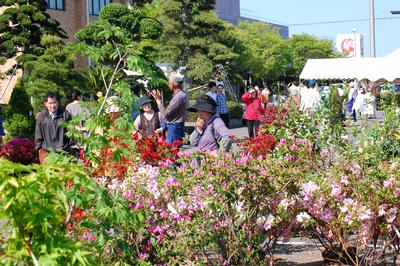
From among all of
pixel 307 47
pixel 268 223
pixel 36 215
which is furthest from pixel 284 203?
pixel 307 47

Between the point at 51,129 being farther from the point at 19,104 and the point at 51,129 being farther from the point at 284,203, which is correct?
the point at 19,104

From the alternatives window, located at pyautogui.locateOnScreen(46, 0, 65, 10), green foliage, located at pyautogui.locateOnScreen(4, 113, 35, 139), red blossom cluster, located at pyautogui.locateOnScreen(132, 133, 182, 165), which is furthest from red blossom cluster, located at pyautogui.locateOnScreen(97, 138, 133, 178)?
window, located at pyautogui.locateOnScreen(46, 0, 65, 10)

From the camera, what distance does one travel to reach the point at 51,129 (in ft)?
35.1

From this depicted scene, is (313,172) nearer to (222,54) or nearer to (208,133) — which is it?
(208,133)

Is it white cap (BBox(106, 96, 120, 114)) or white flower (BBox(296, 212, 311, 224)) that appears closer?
white cap (BBox(106, 96, 120, 114))

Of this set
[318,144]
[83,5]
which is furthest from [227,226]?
[83,5]

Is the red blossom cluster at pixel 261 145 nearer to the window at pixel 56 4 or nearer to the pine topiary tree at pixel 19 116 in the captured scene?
the pine topiary tree at pixel 19 116

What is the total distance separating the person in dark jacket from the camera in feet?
34.9

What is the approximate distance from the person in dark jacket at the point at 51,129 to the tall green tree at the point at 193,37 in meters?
31.2

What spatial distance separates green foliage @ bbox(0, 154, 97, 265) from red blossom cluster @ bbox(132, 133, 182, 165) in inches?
208

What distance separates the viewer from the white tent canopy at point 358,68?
25.0 metres

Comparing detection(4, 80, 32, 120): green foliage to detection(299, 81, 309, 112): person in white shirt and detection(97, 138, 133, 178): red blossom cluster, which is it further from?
detection(97, 138, 133, 178): red blossom cluster

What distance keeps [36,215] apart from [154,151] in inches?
240

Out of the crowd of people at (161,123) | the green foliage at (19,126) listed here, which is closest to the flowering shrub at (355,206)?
the crowd of people at (161,123)
